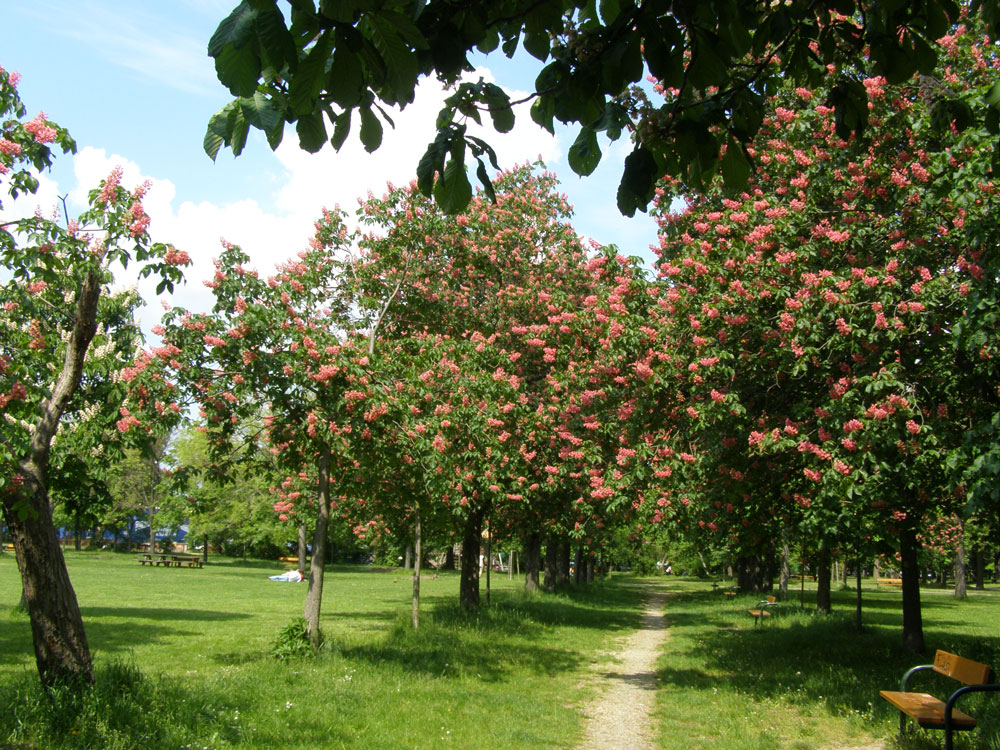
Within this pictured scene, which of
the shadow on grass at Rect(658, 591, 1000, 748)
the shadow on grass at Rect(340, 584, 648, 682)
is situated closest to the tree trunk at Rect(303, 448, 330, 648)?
the shadow on grass at Rect(340, 584, 648, 682)

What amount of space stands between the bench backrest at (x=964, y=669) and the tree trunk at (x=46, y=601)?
324 inches

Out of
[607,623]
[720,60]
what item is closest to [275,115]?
[720,60]

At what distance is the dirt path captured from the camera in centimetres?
830

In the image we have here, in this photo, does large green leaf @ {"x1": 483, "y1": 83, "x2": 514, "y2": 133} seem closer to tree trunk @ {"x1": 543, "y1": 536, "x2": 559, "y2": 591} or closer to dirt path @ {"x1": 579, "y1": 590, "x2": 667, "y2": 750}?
dirt path @ {"x1": 579, "y1": 590, "x2": 667, "y2": 750}

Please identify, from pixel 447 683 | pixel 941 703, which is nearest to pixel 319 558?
pixel 447 683

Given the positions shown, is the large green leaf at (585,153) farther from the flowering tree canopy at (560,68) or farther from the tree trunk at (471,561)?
the tree trunk at (471,561)

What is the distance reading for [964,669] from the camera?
747 cm

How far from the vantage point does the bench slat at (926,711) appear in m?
6.32

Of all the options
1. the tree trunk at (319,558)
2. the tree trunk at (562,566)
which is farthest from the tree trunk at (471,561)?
the tree trunk at (562,566)

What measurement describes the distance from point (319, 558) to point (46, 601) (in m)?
4.84

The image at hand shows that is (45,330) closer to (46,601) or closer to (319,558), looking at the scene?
(46,601)

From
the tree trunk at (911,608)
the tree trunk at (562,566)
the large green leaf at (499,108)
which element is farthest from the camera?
the tree trunk at (562,566)

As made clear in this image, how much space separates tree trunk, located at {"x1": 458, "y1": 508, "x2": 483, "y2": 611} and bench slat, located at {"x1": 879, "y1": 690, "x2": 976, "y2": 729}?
41.7ft

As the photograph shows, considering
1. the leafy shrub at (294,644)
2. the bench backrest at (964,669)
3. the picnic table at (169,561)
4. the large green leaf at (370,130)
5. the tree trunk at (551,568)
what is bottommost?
the picnic table at (169,561)
